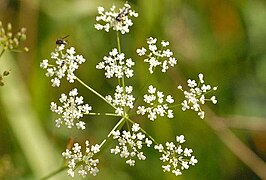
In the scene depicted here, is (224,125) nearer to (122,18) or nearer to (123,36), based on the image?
A: (123,36)

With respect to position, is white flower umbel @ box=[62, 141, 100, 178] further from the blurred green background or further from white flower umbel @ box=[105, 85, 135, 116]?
the blurred green background

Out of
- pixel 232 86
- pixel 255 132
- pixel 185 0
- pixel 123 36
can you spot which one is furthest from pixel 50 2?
pixel 255 132

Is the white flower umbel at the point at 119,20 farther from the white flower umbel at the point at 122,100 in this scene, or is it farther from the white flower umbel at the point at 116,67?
the white flower umbel at the point at 122,100

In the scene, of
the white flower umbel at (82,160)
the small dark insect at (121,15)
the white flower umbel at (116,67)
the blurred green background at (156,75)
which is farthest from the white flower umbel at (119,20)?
the blurred green background at (156,75)

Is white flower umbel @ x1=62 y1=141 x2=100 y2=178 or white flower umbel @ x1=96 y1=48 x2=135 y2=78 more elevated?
white flower umbel @ x1=96 y1=48 x2=135 y2=78

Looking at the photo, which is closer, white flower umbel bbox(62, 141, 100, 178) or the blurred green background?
white flower umbel bbox(62, 141, 100, 178)

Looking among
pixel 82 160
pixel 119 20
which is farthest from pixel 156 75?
pixel 82 160

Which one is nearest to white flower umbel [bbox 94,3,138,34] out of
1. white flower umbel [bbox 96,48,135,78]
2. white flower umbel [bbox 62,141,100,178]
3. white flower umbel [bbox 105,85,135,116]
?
white flower umbel [bbox 96,48,135,78]

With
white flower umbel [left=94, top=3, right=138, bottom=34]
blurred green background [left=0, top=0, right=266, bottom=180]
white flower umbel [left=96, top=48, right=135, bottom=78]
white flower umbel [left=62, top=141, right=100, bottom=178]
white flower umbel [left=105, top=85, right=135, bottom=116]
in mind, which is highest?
blurred green background [left=0, top=0, right=266, bottom=180]
